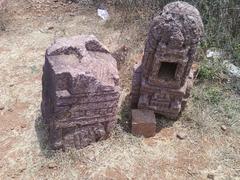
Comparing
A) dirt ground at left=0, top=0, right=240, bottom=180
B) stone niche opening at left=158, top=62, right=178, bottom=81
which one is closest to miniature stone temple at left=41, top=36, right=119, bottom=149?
dirt ground at left=0, top=0, right=240, bottom=180

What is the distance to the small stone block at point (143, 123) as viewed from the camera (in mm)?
4641

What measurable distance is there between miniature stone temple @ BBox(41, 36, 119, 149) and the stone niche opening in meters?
0.66

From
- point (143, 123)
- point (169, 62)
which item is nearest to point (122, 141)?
point (143, 123)

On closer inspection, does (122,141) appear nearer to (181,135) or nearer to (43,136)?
(181,135)

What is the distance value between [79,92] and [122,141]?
928 millimetres

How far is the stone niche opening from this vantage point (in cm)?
469

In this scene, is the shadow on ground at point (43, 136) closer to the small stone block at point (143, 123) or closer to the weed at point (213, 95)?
the small stone block at point (143, 123)

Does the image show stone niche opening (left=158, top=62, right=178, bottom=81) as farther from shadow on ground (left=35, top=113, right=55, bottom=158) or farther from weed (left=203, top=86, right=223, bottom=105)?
shadow on ground (left=35, top=113, right=55, bottom=158)

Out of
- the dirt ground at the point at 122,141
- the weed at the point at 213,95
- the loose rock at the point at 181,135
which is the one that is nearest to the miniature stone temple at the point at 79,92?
the dirt ground at the point at 122,141

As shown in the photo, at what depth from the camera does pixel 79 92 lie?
402 centimetres

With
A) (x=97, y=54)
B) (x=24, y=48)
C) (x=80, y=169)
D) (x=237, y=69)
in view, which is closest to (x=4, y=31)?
(x=24, y=48)

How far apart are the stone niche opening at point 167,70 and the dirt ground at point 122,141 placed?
59cm

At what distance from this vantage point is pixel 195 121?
498cm

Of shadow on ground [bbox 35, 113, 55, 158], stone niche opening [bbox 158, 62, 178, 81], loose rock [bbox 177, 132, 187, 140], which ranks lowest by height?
shadow on ground [bbox 35, 113, 55, 158]
